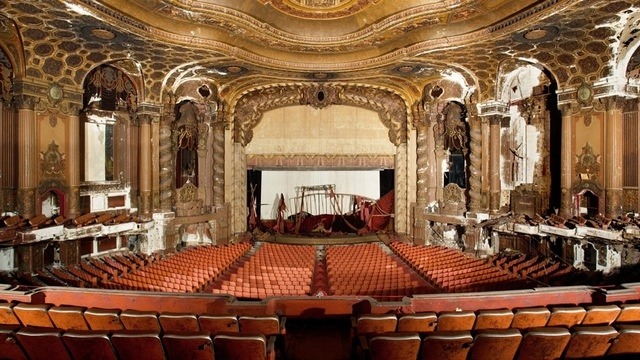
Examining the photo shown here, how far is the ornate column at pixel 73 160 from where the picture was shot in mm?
11094

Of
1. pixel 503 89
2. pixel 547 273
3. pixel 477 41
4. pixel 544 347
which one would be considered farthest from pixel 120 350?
pixel 503 89

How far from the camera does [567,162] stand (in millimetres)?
10977

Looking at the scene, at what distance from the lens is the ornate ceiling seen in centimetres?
888

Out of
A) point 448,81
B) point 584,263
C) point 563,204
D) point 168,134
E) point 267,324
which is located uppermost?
point 448,81

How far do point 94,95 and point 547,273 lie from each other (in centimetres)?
1397

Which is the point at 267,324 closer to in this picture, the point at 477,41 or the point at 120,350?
the point at 120,350

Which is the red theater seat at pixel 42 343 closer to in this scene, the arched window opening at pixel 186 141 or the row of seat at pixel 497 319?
the row of seat at pixel 497 319

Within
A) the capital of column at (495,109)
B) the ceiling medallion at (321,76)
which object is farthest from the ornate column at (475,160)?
the ceiling medallion at (321,76)

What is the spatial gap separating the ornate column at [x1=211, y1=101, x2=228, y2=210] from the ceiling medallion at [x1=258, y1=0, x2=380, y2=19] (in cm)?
551

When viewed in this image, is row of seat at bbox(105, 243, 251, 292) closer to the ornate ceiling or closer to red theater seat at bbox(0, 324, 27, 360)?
red theater seat at bbox(0, 324, 27, 360)

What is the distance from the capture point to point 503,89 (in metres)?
12.9

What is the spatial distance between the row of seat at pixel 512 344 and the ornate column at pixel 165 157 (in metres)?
12.0

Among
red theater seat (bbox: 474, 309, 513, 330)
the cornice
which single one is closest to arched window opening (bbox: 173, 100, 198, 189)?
the cornice

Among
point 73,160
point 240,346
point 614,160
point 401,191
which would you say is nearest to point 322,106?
point 401,191
